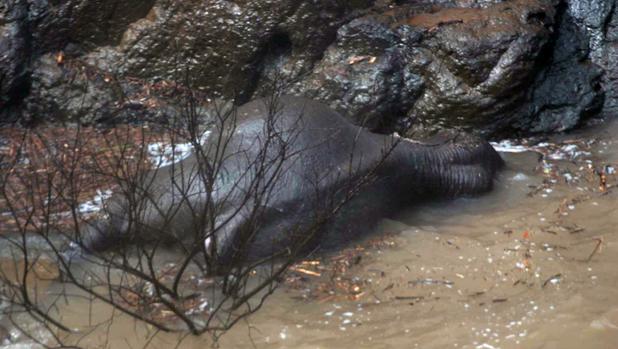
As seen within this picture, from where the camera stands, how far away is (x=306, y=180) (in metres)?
6.11

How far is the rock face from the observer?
25.6 ft

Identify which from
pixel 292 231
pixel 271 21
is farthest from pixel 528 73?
pixel 292 231

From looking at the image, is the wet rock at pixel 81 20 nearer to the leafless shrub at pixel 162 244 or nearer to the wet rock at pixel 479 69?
the leafless shrub at pixel 162 244

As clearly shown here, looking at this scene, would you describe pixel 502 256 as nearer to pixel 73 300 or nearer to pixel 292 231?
pixel 292 231

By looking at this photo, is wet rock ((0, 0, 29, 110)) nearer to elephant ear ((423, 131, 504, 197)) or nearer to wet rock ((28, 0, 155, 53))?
wet rock ((28, 0, 155, 53))

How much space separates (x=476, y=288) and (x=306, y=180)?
1.35 meters

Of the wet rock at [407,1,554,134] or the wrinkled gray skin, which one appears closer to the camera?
the wrinkled gray skin

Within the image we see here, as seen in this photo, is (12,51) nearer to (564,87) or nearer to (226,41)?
(226,41)

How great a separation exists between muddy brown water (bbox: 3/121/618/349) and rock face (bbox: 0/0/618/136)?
121cm

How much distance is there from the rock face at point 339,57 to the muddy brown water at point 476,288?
3.97 feet

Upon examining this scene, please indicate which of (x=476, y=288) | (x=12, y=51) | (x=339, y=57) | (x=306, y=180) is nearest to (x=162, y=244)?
(x=306, y=180)

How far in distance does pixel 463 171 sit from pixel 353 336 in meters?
2.36

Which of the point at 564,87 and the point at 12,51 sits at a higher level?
the point at 564,87

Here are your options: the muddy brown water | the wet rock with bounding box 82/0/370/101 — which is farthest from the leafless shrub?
the wet rock with bounding box 82/0/370/101
